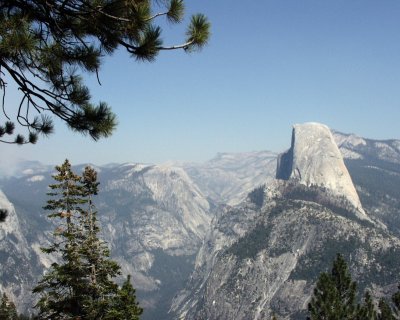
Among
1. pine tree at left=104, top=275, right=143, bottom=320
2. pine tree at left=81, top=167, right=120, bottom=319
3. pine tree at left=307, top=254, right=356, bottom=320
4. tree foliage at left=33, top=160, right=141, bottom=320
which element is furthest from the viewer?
pine tree at left=307, top=254, right=356, bottom=320

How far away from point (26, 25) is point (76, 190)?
107 feet

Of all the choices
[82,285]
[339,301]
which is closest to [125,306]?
[82,285]

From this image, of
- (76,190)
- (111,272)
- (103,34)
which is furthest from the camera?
(76,190)

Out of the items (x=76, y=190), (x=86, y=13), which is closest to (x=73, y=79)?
(x=86, y=13)

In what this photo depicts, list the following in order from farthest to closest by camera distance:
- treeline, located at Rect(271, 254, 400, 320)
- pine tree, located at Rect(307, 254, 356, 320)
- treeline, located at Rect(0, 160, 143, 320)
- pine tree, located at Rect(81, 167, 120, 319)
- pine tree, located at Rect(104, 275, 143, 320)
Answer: treeline, located at Rect(271, 254, 400, 320)
pine tree, located at Rect(307, 254, 356, 320)
pine tree, located at Rect(104, 275, 143, 320)
treeline, located at Rect(0, 160, 143, 320)
pine tree, located at Rect(81, 167, 120, 319)

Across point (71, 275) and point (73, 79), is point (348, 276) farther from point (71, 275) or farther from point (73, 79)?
point (73, 79)

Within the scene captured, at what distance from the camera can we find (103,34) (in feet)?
44.2

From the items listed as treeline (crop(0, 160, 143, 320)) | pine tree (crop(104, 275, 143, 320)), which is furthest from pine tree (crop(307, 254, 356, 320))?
pine tree (crop(104, 275, 143, 320))

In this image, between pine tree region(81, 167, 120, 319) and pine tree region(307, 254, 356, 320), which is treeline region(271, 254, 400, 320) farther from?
pine tree region(81, 167, 120, 319)

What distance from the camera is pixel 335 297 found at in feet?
199

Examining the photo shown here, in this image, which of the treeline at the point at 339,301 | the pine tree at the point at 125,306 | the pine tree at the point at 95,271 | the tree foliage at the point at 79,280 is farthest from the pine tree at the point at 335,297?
the pine tree at the point at 95,271

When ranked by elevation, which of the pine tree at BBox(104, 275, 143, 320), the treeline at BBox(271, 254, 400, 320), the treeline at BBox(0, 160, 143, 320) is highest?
the treeline at BBox(0, 160, 143, 320)

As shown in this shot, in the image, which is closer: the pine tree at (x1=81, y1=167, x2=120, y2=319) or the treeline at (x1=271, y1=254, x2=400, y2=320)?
the pine tree at (x1=81, y1=167, x2=120, y2=319)

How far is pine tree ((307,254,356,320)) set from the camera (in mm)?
60344
